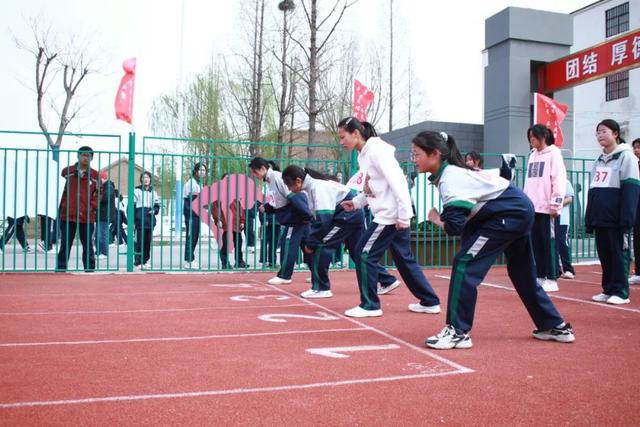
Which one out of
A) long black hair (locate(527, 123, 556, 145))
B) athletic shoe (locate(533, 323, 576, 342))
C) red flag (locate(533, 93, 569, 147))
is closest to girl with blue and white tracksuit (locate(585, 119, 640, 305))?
long black hair (locate(527, 123, 556, 145))

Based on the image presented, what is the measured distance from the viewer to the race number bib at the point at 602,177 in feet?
21.5

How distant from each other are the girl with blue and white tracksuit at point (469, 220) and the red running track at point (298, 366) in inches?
11.2

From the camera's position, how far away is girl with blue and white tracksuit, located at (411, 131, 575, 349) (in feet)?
13.5

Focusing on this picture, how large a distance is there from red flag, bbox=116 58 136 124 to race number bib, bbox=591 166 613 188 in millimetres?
6861

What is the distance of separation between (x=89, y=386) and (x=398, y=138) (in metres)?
16.9

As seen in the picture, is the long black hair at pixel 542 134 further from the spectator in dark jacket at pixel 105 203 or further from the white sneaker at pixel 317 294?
the spectator in dark jacket at pixel 105 203

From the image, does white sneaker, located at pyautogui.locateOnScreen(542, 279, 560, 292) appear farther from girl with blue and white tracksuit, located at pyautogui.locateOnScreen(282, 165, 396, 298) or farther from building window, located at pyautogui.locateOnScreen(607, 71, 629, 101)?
building window, located at pyautogui.locateOnScreen(607, 71, 629, 101)

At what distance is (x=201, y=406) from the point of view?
3020 mm

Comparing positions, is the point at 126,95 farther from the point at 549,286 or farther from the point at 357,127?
the point at 549,286

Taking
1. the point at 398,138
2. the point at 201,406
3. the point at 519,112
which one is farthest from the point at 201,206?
the point at 398,138

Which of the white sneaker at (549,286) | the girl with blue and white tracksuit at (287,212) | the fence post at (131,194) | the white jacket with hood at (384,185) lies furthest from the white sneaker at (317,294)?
the fence post at (131,194)

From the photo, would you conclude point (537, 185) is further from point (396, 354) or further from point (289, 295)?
point (396, 354)

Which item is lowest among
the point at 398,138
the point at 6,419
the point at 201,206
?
the point at 6,419

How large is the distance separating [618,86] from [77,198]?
26.0m
